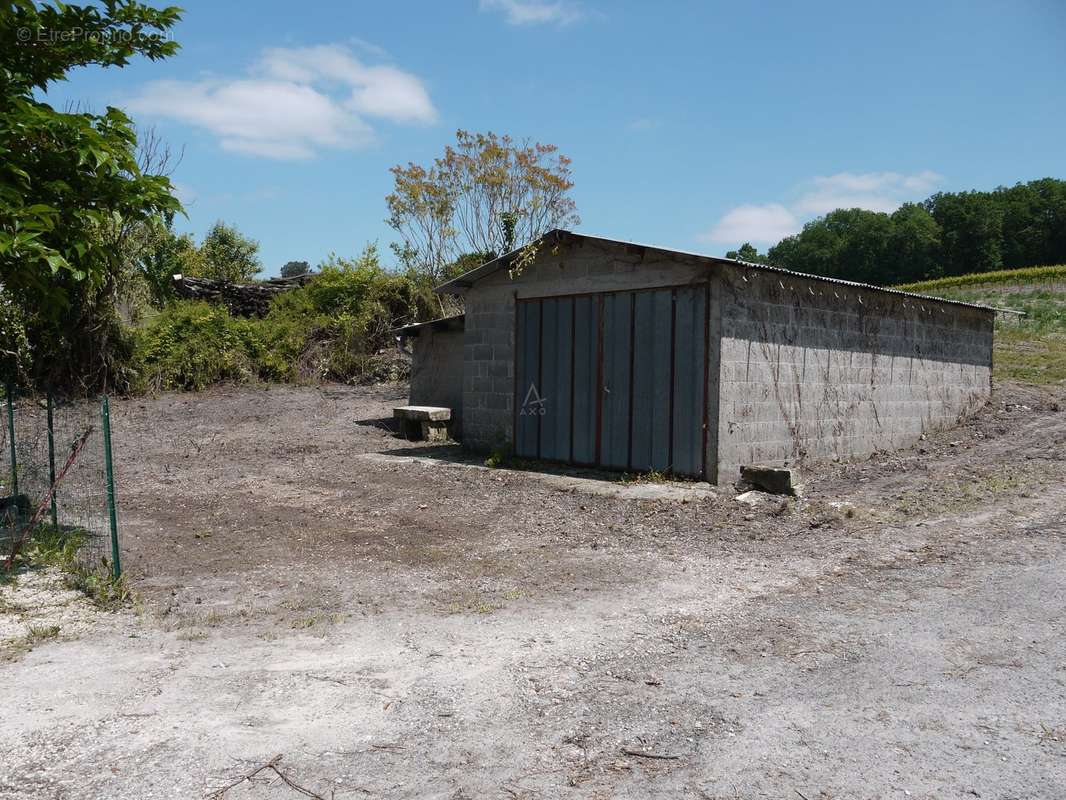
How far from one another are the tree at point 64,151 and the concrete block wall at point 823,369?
6520mm

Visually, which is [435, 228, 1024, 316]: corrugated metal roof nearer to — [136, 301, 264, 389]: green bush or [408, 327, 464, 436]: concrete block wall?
[408, 327, 464, 436]: concrete block wall

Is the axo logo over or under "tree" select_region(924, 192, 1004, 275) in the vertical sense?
under

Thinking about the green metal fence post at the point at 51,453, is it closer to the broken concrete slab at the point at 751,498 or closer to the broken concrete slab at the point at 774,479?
the broken concrete slab at the point at 751,498

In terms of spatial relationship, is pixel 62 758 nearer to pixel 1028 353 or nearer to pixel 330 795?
pixel 330 795

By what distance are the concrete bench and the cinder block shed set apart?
3.82 ft

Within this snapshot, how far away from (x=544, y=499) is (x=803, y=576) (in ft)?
12.8

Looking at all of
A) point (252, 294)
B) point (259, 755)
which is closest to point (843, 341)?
point (259, 755)

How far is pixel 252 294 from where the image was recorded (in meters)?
22.8

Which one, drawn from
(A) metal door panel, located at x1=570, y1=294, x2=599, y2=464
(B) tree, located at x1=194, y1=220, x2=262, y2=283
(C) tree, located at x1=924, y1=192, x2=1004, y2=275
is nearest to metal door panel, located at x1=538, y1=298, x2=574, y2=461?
(A) metal door panel, located at x1=570, y1=294, x2=599, y2=464

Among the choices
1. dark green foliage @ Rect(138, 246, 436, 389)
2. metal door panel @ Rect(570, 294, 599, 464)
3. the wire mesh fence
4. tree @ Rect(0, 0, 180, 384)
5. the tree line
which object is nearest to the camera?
tree @ Rect(0, 0, 180, 384)

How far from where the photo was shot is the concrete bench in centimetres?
1466

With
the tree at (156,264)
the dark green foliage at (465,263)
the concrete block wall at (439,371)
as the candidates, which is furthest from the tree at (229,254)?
the concrete block wall at (439,371)

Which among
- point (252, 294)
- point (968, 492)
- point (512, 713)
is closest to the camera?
point (512, 713)

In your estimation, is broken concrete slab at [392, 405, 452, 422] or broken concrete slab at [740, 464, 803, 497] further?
broken concrete slab at [392, 405, 452, 422]
